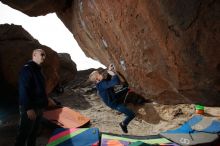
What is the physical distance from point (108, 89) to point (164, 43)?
258cm

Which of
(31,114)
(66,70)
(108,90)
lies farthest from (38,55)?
(66,70)

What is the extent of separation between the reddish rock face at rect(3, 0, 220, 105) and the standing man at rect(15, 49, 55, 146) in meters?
1.54

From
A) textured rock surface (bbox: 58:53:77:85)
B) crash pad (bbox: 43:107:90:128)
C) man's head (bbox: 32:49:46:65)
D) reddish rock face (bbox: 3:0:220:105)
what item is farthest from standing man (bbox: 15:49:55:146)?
textured rock surface (bbox: 58:53:77:85)

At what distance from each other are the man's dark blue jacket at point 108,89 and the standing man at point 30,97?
169 centimetres

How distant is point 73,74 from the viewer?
13.4 meters

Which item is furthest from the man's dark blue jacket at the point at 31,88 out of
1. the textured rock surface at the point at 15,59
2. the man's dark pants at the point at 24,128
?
the textured rock surface at the point at 15,59

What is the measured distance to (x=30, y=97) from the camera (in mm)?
4543

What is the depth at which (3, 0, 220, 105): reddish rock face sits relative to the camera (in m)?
3.45

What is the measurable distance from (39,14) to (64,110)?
3028 mm

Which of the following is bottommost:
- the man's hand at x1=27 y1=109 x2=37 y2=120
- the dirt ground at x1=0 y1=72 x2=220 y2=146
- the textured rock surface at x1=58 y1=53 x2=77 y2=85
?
the dirt ground at x1=0 y1=72 x2=220 y2=146

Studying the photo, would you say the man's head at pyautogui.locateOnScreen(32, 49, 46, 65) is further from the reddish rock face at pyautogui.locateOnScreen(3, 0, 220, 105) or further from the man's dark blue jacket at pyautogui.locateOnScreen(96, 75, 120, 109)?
the man's dark blue jacket at pyautogui.locateOnScreen(96, 75, 120, 109)

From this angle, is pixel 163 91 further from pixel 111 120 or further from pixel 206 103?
pixel 111 120

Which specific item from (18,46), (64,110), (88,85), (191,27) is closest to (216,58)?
(191,27)

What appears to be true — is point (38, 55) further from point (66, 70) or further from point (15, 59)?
point (66, 70)
